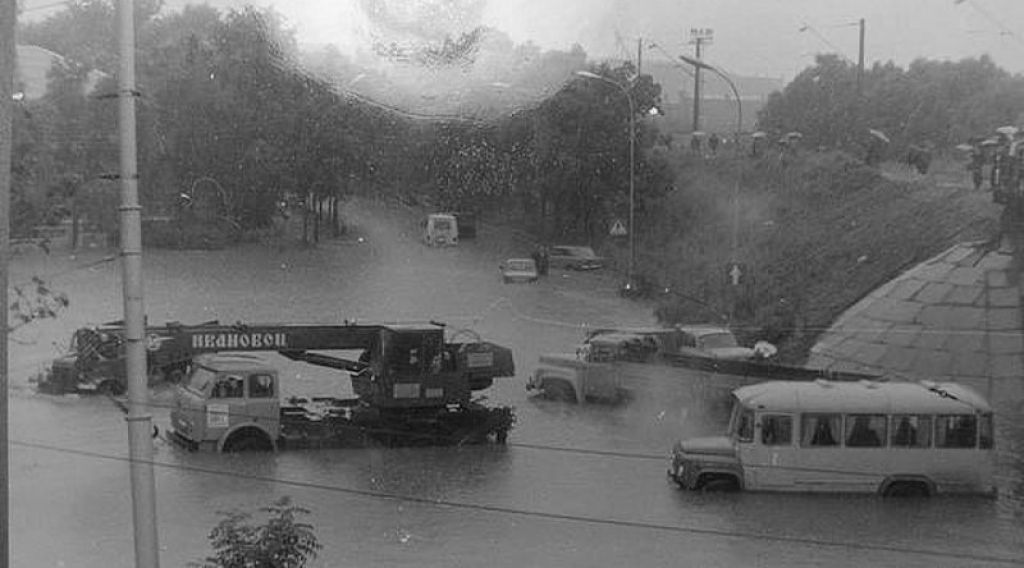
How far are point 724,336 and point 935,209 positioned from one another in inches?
27.2

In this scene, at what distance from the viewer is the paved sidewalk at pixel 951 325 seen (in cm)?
350

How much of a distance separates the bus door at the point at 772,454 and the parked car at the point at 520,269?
78cm

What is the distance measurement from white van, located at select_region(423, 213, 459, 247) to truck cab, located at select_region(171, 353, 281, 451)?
649 mm

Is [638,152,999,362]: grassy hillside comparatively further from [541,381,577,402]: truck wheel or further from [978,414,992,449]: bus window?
Result: [978,414,992,449]: bus window

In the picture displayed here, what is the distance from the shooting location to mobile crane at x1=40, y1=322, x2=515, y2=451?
147 inches

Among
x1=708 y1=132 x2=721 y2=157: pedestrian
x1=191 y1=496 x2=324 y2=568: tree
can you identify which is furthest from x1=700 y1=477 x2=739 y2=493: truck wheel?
x1=191 y1=496 x2=324 y2=568: tree

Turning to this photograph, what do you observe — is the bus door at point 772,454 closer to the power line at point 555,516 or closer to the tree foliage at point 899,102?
the power line at point 555,516

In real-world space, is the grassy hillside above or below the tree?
above

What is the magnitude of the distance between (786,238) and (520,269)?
81 centimetres

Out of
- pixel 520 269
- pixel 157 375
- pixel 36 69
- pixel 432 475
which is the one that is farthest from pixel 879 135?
pixel 36 69

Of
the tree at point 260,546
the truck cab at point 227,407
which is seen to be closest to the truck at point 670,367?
the truck cab at point 227,407

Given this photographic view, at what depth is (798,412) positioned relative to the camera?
339 centimetres

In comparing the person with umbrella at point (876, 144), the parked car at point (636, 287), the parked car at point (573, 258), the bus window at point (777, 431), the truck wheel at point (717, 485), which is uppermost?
the person with umbrella at point (876, 144)

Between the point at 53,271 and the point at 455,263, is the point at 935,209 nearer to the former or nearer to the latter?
the point at 455,263
